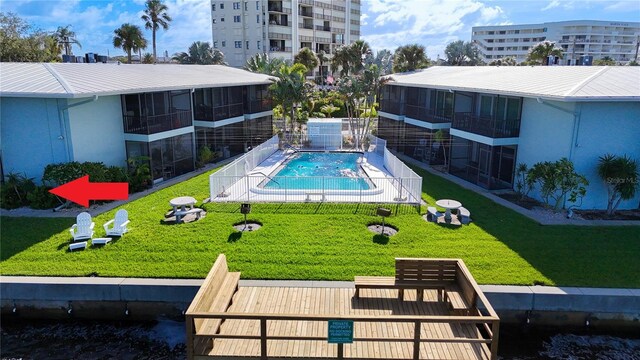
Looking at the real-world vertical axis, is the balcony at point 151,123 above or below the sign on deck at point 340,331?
above

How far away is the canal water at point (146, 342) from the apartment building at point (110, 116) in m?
9.19

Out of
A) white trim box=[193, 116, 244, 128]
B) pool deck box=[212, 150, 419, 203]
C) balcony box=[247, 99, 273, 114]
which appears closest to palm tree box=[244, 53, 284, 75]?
balcony box=[247, 99, 273, 114]

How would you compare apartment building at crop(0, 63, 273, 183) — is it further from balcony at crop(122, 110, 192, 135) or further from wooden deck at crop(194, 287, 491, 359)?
wooden deck at crop(194, 287, 491, 359)

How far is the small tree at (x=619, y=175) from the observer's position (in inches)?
660

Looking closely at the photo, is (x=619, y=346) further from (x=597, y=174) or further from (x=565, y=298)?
(x=597, y=174)

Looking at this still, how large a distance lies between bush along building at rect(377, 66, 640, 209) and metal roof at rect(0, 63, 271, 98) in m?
13.7

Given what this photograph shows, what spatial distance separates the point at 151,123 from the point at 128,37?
3768 centimetres

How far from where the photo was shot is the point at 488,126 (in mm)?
21688

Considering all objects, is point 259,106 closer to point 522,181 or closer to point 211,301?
point 522,181

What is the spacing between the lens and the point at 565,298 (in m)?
10.9

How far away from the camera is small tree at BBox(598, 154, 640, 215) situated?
1677cm

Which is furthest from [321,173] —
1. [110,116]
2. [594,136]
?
[594,136]

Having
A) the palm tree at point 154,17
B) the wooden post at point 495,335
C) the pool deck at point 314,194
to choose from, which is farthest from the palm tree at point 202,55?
the wooden post at point 495,335

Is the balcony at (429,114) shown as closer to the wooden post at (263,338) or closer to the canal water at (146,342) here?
the canal water at (146,342)
